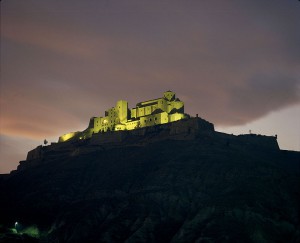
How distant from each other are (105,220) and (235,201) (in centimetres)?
3841

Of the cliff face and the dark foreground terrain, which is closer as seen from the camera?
the dark foreground terrain

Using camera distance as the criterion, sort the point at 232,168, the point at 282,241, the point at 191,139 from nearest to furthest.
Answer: the point at 282,241, the point at 232,168, the point at 191,139

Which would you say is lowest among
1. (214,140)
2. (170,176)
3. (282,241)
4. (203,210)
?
(282,241)

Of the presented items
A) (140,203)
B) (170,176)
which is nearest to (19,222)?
(140,203)

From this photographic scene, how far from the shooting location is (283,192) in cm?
14650

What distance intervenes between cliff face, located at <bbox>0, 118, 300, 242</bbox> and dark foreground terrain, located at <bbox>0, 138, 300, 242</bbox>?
28cm

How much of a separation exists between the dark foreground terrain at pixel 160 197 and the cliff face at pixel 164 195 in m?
0.28

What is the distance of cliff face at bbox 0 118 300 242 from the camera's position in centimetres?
13112

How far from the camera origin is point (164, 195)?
15038cm

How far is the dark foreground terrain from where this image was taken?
131 metres

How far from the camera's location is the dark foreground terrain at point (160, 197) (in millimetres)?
A: 130625

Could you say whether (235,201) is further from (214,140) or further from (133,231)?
(214,140)

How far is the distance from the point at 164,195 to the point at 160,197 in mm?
1432

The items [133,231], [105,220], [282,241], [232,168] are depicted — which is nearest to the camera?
[282,241]
